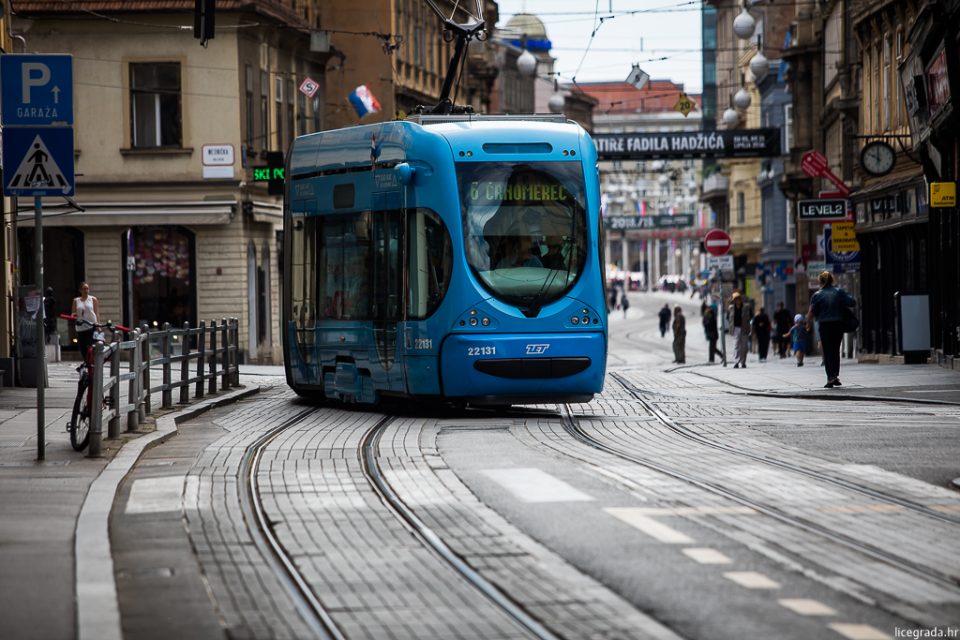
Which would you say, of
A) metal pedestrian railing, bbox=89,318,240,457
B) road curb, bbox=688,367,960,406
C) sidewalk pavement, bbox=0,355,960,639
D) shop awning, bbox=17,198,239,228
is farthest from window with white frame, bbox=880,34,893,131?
metal pedestrian railing, bbox=89,318,240,457

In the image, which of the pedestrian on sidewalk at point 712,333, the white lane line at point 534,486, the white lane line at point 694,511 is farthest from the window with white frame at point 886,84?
the white lane line at point 694,511

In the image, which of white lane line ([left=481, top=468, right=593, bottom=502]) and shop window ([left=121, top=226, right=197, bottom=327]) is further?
shop window ([left=121, top=226, right=197, bottom=327])

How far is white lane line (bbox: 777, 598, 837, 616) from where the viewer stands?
7750 millimetres

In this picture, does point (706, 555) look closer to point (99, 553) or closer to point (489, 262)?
point (99, 553)

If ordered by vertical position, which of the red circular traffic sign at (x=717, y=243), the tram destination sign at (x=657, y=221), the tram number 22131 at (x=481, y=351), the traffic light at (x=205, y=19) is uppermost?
the tram destination sign at (x=657, y=221)

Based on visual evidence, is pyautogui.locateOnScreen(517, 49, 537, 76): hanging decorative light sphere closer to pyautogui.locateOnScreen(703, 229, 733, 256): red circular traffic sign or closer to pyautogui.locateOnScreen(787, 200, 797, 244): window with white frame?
pyautogui.locateOnScreen(703, 229, 733, 256): red circular traffic sign

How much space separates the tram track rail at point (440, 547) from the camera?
25.2ft

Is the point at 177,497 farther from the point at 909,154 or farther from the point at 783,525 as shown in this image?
the point at 909,154

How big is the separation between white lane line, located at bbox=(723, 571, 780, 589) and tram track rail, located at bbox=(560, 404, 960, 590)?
779 mm

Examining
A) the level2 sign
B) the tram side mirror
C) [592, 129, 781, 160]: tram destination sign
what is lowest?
the tram side mirror

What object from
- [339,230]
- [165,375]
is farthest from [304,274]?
[165,375]

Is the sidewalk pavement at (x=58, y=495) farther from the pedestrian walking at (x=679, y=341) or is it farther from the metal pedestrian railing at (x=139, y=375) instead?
the pedestrian walking at (x=679, y=341)

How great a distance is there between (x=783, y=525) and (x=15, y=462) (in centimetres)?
714

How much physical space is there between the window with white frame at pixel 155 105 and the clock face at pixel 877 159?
16870 millimetres
